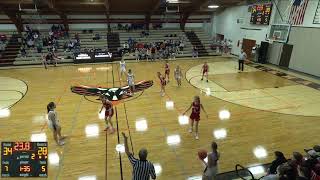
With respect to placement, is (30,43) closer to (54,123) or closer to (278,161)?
(54,123)

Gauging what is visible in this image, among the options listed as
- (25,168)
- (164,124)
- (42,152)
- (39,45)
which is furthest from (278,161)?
(39,45)

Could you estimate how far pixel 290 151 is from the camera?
7.49 meters

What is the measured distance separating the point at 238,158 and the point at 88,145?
472 centimetres

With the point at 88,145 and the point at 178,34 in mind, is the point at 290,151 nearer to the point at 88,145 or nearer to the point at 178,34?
the point at 88,145

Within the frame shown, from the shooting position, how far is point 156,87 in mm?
14117

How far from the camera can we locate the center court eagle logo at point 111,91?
12545 millimetres

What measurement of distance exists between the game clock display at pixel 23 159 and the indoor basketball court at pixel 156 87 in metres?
0.02

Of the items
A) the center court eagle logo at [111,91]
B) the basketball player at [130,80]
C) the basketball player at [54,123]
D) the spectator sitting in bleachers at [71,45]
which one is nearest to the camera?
the basketball player at [54,123]

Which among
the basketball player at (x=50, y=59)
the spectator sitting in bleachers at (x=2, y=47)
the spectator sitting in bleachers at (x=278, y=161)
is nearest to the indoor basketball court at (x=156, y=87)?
the basketball player at (x=50, y=59)

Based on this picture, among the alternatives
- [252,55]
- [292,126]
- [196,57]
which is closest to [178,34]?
[196,57]
